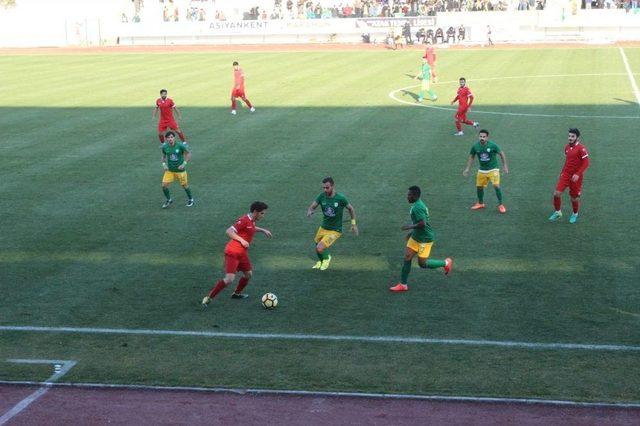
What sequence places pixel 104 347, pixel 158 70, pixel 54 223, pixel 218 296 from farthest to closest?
1. pixel 158 70
2. pixel 54 223
3. pixel 218 296
4. pixel 104 347

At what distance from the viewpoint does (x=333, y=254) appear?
1917 cm

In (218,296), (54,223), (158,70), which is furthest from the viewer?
(158,70)

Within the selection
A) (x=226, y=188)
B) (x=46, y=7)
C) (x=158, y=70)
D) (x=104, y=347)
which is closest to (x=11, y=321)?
(x=104, y=347)

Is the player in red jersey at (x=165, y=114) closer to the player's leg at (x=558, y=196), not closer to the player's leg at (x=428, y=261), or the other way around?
Answer: the player's leg at (x=558, y=196)

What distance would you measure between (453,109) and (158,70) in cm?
2294

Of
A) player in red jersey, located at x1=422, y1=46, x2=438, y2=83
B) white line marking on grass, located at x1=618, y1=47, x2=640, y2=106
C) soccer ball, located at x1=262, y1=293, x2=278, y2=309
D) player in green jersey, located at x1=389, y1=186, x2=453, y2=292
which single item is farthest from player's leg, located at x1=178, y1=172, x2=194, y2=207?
white line marking on grass, located at x1=618, y1=47, x2=640, y2=106

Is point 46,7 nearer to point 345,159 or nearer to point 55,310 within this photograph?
point 345,159

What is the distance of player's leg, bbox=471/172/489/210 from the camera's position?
22094 millimetres

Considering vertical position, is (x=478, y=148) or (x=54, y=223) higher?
(x=478, y=148)

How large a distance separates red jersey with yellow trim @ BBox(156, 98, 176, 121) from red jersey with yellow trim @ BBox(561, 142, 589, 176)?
14251 millimetres

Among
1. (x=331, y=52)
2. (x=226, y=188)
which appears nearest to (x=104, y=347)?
(x=226, y=188)

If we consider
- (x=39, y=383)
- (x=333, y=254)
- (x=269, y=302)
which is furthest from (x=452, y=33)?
(x=39, y=383)

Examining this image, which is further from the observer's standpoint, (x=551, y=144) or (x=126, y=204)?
(x=551, y=144)

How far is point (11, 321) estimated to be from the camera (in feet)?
51.3
